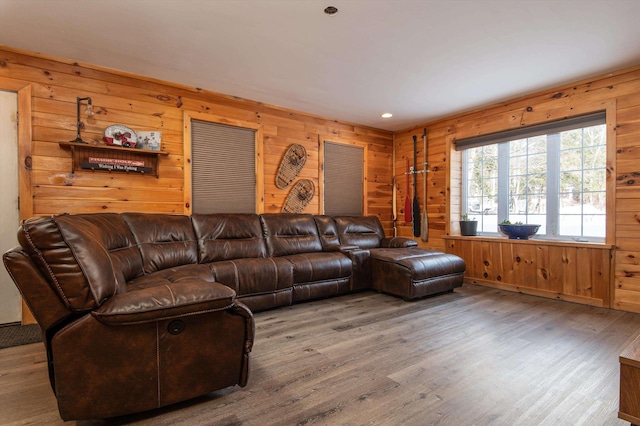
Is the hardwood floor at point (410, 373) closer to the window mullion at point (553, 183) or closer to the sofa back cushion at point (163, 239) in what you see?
the sofa back cushion at point (163, 239)

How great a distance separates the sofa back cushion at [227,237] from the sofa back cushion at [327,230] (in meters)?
0.89

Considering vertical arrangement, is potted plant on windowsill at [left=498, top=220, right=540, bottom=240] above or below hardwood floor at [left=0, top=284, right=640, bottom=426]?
above

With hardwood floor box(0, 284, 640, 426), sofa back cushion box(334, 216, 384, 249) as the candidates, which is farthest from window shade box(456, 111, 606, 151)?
hardwood floor box(0, 284, 640, 426)

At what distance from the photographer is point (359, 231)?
480cm

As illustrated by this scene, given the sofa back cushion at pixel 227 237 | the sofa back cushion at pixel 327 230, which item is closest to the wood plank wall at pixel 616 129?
the sofa back cushion at pixel 327 230

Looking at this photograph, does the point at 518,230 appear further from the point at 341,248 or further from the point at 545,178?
the point at 341,248

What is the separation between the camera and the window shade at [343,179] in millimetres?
5047

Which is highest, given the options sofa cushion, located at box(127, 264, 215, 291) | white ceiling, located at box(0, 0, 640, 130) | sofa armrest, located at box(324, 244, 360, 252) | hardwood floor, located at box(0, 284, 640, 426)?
white ceiling, located at box(0, 0, 640, 130)

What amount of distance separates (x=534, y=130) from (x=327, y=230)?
293 centimetres

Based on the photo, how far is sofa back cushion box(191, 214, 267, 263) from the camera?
3.45 metres

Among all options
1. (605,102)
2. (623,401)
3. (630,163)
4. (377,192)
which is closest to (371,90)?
(377,192)

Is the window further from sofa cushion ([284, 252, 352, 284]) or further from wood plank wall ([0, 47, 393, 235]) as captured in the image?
wood plank wall ([0, 47, 393, 235])

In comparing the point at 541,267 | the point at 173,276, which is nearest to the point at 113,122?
the point at 173,276

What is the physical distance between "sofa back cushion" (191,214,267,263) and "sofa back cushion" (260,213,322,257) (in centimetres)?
11
